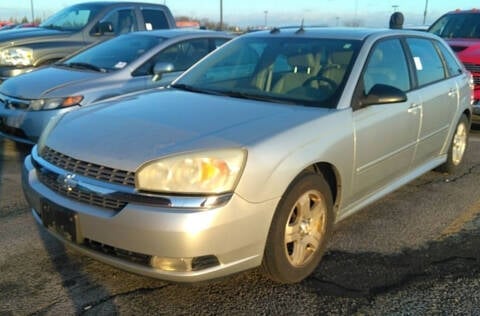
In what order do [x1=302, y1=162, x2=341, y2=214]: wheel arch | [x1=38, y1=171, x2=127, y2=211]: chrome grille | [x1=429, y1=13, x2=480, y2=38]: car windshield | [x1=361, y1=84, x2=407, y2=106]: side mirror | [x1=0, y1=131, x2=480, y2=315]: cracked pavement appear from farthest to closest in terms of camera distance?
1. [x1=429, y1=13, x2=480, y2=38]: car windshield
2. [x1=361, y1=84, x2=407, y2=106]: side mirror
3. [x1=302, y1=162, x2=341, y2=214]: wheel arch
4. [x1=0, y1=131, x2=480, y2=315]: cracked pavement
5. [x1=38, y1=171, x2=127, y2=211]: chrome grille

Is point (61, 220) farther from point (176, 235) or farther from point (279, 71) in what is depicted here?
point (279, 71)

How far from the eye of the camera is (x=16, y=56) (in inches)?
321

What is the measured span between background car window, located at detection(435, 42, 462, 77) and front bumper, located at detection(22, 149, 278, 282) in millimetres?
3265

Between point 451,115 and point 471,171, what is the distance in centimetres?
108

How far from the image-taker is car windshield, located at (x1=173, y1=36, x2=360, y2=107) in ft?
12.6

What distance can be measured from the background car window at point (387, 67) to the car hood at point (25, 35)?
235 inches

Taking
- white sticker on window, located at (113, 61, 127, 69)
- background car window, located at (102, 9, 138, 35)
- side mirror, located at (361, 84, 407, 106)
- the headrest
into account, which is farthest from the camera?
background car window, located at (102, 9, 138, 35)

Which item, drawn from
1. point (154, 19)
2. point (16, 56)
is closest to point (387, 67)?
point (16, 56)

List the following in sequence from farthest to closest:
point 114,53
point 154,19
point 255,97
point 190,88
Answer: point 154,19 < point 114,53 < point 190,88 < point 255,97

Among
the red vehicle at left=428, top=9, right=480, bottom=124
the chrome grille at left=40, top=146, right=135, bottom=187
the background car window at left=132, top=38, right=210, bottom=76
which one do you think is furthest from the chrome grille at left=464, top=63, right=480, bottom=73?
the chrome grille at left=40, top=146, right=135, bottom=187

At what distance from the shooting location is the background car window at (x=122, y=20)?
9430 millimetres

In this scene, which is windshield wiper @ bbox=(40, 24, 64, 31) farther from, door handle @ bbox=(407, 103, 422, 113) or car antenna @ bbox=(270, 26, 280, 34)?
door handle @ bbox=(407, 103, 422, 113)

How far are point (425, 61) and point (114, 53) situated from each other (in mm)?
3754

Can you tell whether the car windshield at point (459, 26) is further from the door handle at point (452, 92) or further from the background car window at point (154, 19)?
the background car window at point (154, 19)
